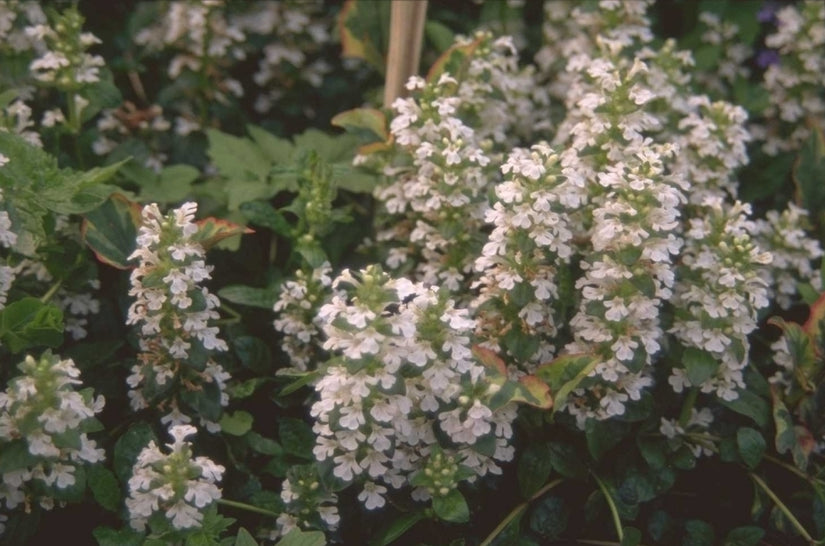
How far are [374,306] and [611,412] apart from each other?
0.50 metres

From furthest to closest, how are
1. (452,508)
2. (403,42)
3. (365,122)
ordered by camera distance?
(403,42), (365,122), (452,508)

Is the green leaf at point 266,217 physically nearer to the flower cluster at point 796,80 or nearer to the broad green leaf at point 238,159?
the broad green leaf at point 238,159

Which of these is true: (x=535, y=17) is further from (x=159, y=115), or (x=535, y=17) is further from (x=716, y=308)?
(x=716, y=308)

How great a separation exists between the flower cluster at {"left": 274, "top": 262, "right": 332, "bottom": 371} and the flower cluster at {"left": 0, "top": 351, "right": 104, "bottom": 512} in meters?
0.43

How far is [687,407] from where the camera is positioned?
1.89m

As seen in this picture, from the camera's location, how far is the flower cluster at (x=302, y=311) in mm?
1913

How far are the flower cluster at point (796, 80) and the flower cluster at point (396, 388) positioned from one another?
1.30 metres

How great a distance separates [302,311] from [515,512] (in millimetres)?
538

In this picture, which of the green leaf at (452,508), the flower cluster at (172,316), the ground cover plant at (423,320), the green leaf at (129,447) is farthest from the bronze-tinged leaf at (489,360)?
the green leaf at (129,447)

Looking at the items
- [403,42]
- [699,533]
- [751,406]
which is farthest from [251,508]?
[403,42]

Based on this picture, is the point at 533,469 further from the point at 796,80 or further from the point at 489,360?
the point at 796,80

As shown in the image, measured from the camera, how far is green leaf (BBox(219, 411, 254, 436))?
1.85 meters

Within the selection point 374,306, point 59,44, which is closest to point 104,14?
point 59,44

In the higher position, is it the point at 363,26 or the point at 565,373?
the point at 363,26
